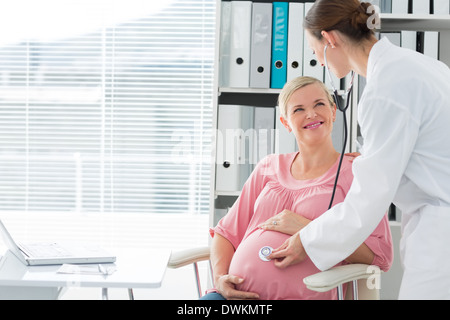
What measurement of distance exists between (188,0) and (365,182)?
182 centimetres

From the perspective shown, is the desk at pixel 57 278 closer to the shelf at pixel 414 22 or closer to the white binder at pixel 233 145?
the white binder at pixel 233 145

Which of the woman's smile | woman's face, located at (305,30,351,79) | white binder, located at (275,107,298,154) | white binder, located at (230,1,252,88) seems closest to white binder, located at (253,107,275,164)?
white binder, located at (275,107,298,154)

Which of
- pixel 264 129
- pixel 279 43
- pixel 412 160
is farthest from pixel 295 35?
pixel 412 160

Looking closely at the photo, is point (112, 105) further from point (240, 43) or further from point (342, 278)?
point (342, 278)

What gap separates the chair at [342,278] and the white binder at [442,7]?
3.97 feet

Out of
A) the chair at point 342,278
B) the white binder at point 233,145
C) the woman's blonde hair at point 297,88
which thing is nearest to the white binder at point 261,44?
the white binder at point 233,145

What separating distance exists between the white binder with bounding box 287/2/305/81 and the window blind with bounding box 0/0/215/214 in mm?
664

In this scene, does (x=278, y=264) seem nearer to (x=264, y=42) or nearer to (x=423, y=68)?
(x=423, y=68)

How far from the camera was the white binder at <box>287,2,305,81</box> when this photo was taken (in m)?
1.99

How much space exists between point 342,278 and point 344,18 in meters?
0.62

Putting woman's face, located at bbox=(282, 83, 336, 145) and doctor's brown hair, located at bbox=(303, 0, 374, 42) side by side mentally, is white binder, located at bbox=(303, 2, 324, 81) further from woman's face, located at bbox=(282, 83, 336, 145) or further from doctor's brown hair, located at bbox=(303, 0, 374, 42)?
doctor's brown hair, located at bbox=(303, 0, 374, 42)

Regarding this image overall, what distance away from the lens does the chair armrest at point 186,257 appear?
4.95ft

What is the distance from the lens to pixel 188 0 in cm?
258

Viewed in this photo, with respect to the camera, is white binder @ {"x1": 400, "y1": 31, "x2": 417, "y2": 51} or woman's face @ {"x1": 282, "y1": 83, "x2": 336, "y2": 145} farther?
white binder @ {"x1": 400, "y1": 31, "x2": 417, "y2": 51}
